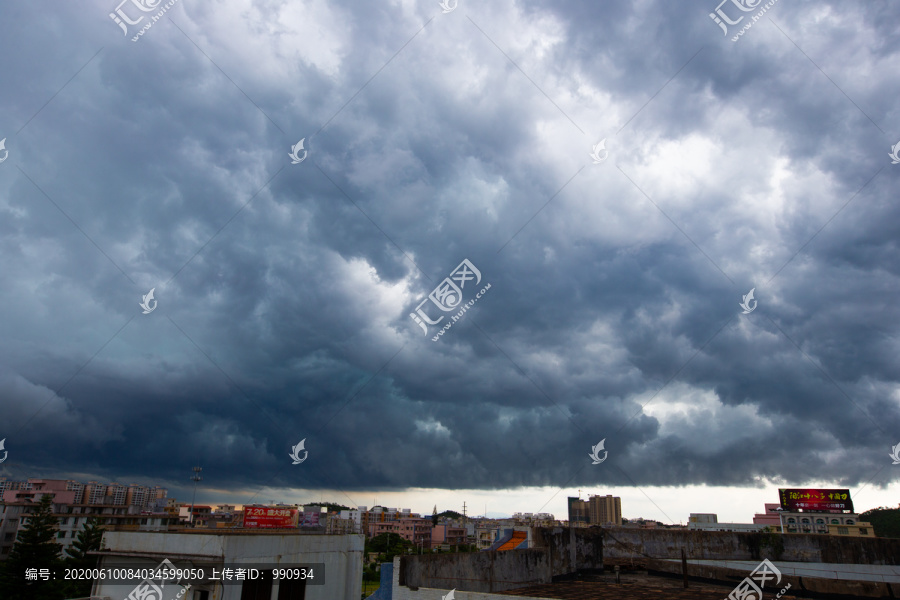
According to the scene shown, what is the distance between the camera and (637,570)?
97.6 feet

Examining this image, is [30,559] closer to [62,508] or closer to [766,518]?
[62,508]

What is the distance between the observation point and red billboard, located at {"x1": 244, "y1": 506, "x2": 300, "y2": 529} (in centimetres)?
3092

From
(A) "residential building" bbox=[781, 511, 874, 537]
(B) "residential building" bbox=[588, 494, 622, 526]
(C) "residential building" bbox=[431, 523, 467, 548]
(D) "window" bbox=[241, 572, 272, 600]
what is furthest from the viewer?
(B) "residential building" bbox=[588, 494, 622, 526]

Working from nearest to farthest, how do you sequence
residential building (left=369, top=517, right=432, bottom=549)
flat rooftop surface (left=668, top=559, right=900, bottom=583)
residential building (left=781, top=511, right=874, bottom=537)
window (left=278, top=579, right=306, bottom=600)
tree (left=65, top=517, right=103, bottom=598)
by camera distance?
1. window (left=278, top=579, right=306, bottom=600)
2. flat rooftop surface (left=668, top=559, right=900, bottom=583)
3. tree (left=65, top=517, right=103, bottom=598)
4. residential building (left=781, top=511, right=874, bottom=537)
5. residential building (left=369, top=517, right=432, bottom=549)

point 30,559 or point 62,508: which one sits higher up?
point 62,508

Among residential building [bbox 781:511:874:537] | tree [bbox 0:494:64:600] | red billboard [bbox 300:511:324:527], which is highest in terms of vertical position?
residential building [bbox 781:511:874:537]

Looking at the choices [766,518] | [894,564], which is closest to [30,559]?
[894,564]

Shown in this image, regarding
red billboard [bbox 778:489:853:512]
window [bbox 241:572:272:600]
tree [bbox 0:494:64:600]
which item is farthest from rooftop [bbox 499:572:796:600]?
red billboard [bbox 778:489:853:512]

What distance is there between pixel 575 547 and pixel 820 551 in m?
17.5

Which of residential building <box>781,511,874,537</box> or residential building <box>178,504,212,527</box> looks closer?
residential building <box>781,511,874,537</box>

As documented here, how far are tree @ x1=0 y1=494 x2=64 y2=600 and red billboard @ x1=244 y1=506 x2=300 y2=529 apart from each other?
33788mm

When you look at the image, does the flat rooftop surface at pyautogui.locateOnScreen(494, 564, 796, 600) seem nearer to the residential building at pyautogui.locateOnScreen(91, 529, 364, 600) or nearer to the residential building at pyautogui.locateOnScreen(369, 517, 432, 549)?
the residential building at pyautogui.locateOnScreen(91, 529, 364, 600)

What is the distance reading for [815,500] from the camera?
93.7 metres

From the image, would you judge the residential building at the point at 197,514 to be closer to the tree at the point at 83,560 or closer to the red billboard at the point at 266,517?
the tree at the point at 83,560
